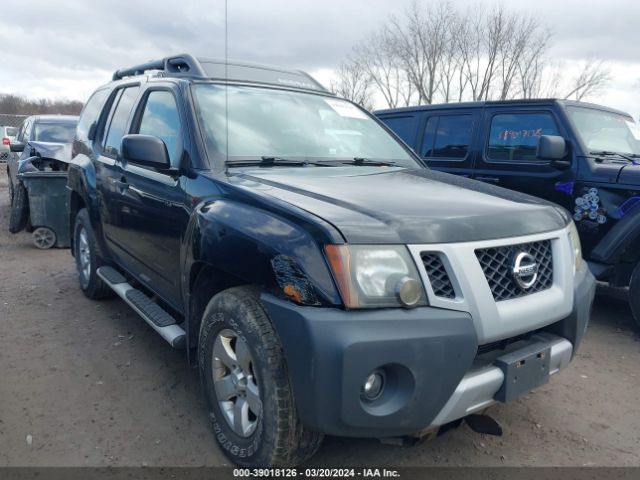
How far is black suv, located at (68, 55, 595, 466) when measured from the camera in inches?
78.5

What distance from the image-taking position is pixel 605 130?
5.36 meters

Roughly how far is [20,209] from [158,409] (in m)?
5.37

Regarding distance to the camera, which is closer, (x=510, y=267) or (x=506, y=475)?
(x=510, y=267)

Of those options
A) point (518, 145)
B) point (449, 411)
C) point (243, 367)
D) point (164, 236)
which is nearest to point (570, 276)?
point (449, 411)

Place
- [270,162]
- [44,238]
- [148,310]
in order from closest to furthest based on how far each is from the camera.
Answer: [270,162] < [148,310] < [44,238]

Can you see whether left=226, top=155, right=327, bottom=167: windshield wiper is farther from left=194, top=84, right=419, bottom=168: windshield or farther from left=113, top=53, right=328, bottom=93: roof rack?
left=113, top=53, right=328, bottom=93: roof rack

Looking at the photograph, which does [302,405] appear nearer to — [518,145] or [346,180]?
[346,180]

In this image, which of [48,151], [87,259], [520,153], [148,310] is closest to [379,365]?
[148,310]

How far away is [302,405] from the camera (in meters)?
2.02

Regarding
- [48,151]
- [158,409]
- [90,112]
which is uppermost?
[90,112]

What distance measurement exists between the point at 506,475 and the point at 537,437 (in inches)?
17.9

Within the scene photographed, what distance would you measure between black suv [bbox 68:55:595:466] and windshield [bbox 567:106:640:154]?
8.24 ft

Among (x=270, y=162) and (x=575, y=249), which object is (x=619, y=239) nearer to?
(x=575, y=249)

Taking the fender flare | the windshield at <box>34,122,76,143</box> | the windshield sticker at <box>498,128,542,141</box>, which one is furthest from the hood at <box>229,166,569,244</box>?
the windshield at <box>34,122,76,143</box>
